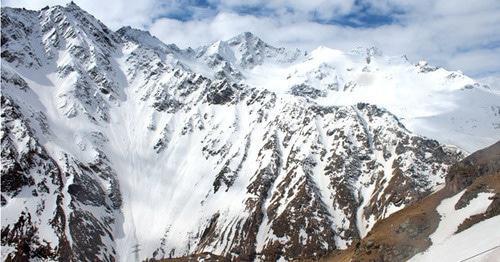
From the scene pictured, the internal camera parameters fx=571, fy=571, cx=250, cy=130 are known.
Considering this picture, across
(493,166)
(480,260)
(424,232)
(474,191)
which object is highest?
(493,166)

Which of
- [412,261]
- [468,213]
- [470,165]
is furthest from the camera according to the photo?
[470,165]

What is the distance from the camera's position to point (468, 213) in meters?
77.3

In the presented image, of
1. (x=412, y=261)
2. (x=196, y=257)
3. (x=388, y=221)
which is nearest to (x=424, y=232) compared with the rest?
(x=412, y=261)

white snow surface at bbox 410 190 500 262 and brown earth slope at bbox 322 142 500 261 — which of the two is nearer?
white snow surface at bbox 410 190 500 262

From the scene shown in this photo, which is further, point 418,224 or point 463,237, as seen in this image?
point 418,224

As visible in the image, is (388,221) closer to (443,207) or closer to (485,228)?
(443,207)

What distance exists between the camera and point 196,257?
188m

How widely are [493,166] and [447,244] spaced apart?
39099 mm

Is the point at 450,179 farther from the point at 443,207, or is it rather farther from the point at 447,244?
the point at 447,244

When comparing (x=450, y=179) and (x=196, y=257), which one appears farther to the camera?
(x=196, y=257)

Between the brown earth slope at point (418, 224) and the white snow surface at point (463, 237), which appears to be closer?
the white snow surface at point (463, 237)

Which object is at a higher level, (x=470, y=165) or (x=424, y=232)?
(x=470, y=165)

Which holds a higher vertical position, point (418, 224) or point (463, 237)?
point (418, 224)

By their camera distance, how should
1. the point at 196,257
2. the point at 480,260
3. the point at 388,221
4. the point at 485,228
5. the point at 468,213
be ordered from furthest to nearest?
1. the point at 196,257
2. the point at 388,221
3. the point at 468,213
4. the point at 485,228
5. the point at 480,260
